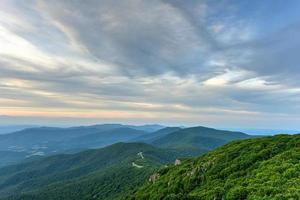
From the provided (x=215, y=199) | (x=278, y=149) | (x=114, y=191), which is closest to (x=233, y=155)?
(x=278, y=149)

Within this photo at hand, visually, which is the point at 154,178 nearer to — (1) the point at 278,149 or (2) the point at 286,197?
(1) the point at 278,149

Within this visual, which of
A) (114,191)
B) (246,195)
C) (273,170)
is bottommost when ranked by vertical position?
(114,191)

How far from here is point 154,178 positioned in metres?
94.1

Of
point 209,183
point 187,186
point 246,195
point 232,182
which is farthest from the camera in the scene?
point 187,186

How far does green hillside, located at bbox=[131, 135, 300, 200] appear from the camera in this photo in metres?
34.4

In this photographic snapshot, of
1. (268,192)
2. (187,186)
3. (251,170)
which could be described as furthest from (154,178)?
(268,192)

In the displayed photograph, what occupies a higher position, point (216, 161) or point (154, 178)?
point (216, 161)

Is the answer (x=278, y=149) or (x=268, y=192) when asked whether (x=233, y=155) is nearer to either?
Answer: (x=278, y=149)

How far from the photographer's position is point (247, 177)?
4438 cm

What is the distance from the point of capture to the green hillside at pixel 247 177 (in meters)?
34.4

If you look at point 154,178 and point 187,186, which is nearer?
point 187,186

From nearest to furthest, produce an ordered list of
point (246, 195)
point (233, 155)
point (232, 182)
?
point (246, 195)
point (232, 182)
point (233, 155)

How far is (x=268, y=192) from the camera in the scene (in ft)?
110

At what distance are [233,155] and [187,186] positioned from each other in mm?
13507
